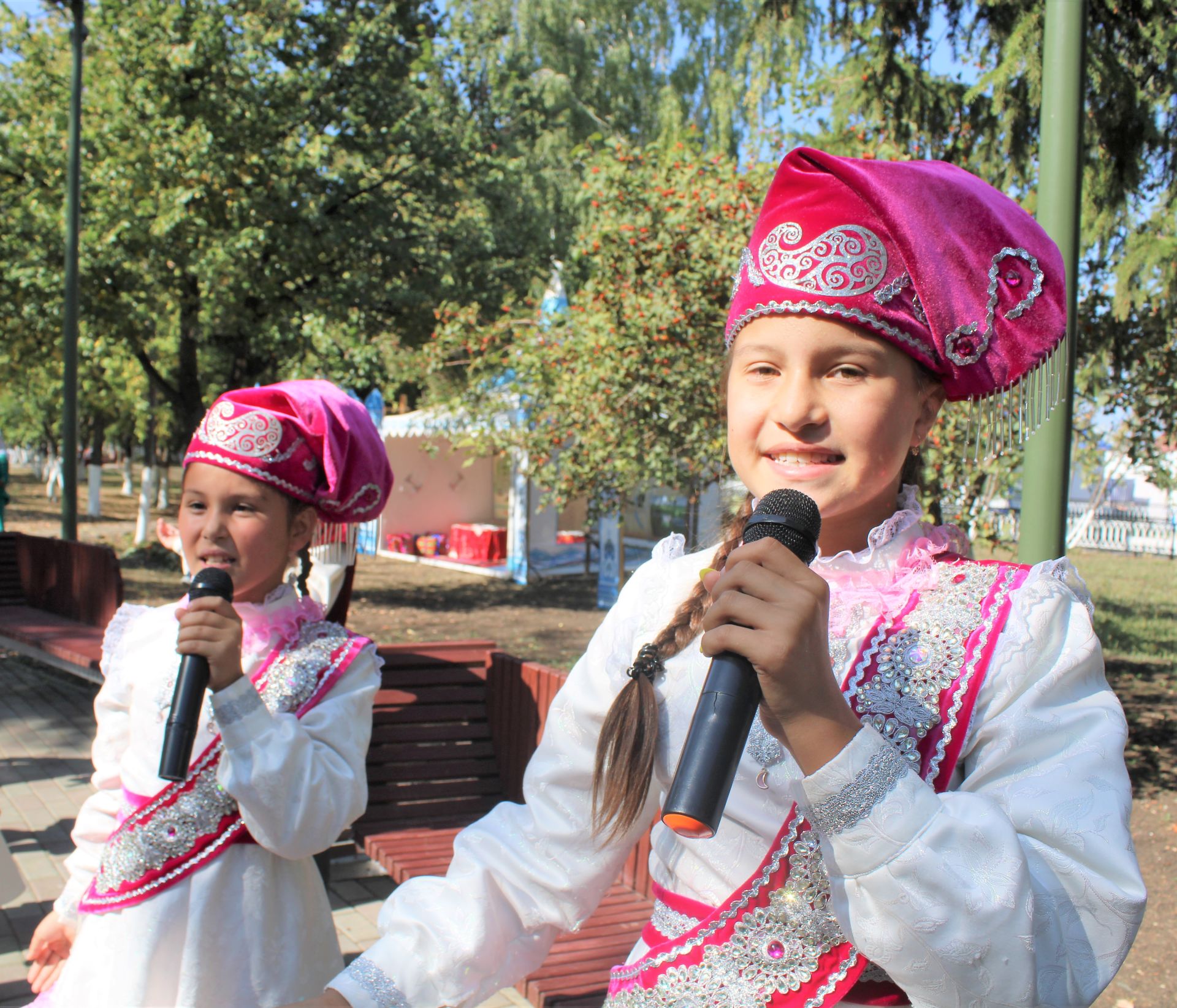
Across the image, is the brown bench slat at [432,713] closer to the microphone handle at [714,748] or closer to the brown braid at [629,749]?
Answer: the brown braid at [629,749]

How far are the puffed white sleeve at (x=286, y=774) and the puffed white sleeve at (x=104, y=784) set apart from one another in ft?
1.01

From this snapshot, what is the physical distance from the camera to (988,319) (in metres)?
1.43

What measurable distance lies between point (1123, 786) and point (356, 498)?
2059 mm

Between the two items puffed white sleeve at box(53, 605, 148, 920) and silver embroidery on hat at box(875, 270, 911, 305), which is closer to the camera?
silver embroidery on hat at box(875, 270, 911, 305)

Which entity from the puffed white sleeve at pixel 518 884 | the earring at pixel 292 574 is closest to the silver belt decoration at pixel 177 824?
the earring at pixel 292 574

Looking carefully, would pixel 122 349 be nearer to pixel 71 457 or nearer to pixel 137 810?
pixel 71 457

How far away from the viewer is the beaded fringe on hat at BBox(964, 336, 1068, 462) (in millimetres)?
1499

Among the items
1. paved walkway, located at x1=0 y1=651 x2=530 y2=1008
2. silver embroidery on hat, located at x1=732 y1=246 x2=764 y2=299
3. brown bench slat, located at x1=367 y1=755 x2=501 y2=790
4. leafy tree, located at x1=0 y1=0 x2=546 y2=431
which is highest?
leafy tree, located at x1=0 y1=0 x2=546 y2=431

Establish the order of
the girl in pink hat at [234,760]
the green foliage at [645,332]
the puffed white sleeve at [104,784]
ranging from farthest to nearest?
1. the green foliage at [645,332]
2. the puffed white sleeve at [104,784]
3. the girl in pink hat at [234,760]

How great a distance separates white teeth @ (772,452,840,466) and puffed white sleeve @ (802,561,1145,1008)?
0.38 m

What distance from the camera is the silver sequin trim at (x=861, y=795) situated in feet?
3.62

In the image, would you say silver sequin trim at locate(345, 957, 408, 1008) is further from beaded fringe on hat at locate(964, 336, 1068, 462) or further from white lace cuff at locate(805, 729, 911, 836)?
beaded fringe on hat at locate(964, 336, 1068, 462)

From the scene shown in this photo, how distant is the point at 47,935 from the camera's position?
8.09 ft

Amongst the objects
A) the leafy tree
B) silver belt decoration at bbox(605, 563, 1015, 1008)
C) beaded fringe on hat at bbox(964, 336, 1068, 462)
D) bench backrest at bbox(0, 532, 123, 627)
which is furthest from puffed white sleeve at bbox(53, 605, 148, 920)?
the leafy tree
